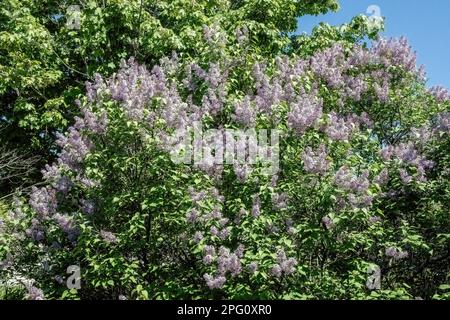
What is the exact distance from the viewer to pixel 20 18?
10.8 meters

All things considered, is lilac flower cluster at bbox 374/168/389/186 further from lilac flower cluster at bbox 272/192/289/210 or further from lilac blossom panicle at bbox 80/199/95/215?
lilac blossom panicle at bbox 80/199/95/215

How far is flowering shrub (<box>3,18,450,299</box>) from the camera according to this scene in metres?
5.61

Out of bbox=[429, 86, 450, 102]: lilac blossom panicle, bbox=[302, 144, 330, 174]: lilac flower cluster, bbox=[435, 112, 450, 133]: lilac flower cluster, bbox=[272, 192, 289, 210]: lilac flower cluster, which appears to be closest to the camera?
bbox=[302, 144, 330, 174]: lilac flower cluster

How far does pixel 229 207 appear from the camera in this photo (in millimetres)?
5758

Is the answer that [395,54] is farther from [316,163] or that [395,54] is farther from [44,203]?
[44,203]

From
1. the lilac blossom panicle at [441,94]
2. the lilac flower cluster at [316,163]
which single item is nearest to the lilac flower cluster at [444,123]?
the lilac blossom panicle at [441,94]

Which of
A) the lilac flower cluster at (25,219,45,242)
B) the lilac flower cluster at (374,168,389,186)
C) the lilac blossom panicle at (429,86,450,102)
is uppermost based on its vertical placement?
the lilac blossom panicle at (429,86,450,102)

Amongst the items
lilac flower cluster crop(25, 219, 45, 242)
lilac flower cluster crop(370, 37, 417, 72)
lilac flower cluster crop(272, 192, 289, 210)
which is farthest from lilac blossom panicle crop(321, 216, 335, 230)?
lilac flower cluster crop(370, 37, 417, 72)

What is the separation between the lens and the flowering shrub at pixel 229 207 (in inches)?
221

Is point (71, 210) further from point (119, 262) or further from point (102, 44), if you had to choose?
point (102, 44)

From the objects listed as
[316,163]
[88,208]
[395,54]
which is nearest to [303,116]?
[316,163]
